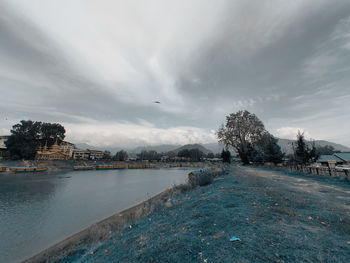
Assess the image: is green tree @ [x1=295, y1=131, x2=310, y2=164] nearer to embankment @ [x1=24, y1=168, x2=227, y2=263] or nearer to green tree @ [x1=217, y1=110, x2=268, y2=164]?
green tree @ [x1=217, y1=110, x2=268, y2=164]

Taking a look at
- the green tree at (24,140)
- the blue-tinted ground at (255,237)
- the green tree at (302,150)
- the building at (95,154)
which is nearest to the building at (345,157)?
the green tree at (302,150)

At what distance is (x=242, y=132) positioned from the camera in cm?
3597

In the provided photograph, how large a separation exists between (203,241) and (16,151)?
82.2 metres

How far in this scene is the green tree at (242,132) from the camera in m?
34.3

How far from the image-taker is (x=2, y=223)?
11281mm

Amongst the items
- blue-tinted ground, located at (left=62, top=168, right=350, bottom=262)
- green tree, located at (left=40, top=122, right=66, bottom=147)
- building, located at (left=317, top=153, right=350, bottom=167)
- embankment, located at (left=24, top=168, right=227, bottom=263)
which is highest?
green tree, located at (left=40, top=122, right=66, bottom=147)

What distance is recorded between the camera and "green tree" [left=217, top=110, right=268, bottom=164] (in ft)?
113

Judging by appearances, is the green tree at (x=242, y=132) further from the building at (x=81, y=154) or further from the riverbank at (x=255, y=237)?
the building at (x=81, y=154)

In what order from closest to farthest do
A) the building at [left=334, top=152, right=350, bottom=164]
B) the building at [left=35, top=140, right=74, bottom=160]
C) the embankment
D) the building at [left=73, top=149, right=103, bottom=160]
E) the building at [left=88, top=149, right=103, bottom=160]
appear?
the embankment → the building at [left=334, top=152, right=350, bottom=164] → the building at [left=35, top=140, right=74, bottom=160] → the building at [left=73, top=149, right=103, bottom=160] → the building at [left=88, top=149, right=103, bottom=160]

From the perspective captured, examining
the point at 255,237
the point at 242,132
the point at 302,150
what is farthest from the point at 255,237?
the point at 242,132

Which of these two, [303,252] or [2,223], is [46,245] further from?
[303,252]

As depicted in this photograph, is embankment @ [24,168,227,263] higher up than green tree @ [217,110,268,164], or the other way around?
green tree @ [217,110,268,164]

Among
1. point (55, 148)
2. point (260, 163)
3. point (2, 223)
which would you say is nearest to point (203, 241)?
point (2, 223)

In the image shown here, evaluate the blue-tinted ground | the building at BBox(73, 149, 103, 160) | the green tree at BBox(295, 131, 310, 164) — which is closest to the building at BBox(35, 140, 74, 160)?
the building at BBox(73, 149, 103, 160)
